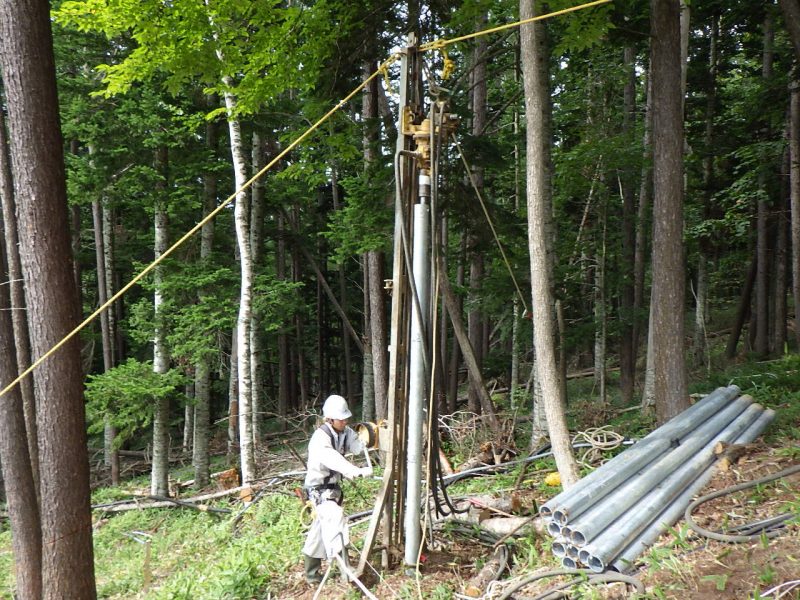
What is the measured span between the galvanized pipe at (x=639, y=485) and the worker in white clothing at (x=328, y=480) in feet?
6.87

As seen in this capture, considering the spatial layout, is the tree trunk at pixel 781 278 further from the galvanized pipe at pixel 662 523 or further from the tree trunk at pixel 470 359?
the galvanized pipe at pixel 662 523

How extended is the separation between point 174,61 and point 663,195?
7215 millimetres

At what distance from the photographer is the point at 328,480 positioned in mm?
5465

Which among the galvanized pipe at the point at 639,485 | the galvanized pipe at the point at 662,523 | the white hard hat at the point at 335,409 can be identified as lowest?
the galvanized pipe at the point at 662,523

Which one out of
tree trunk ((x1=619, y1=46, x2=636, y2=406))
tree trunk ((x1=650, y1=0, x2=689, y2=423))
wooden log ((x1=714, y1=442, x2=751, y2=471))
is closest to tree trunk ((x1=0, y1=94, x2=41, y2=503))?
tree trunk ((x1=650, y1=0, x2=689, y2=423))

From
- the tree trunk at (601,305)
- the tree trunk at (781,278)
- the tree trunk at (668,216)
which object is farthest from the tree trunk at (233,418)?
the tree trunk at (781,278)

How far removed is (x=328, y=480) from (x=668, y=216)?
5516mm

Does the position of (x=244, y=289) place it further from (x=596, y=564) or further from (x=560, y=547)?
(x=596, y=564)

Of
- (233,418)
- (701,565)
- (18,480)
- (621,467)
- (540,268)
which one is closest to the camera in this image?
(701,565)

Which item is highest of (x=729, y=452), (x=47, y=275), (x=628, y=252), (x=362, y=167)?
(x=362, y=167)

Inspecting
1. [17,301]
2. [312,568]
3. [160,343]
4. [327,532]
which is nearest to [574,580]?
[327,532]

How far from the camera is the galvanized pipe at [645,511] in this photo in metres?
4.28

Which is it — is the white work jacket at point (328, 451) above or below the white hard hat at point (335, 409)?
below

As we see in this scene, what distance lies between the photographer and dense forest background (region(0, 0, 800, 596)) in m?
8.60
